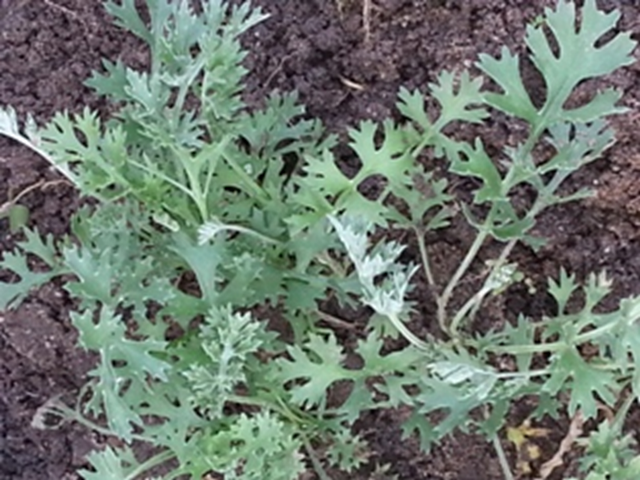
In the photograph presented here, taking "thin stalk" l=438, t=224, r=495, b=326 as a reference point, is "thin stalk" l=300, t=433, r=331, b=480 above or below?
below

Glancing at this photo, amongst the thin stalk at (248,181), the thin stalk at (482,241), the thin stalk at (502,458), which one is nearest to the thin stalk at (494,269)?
the thin stalk at (482,241)

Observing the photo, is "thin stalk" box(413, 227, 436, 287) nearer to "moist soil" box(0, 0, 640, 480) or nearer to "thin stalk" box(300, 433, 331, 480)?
"moist soil" box(0, 0, 640, 480)

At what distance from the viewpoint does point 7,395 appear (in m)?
1.77

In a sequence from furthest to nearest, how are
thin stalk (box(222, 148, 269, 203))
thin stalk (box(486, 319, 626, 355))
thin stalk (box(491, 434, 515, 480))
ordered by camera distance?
Answer: thin stalk (box(491, 434, 515, 480)), thin stalk (box(222, 148, 269, 203)), thin stalk (box(486, 319, 626, 355))

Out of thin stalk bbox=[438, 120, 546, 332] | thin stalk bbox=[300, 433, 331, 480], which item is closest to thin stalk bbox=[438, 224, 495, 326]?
thin stalk bbox=[438, 120, 546, 332]

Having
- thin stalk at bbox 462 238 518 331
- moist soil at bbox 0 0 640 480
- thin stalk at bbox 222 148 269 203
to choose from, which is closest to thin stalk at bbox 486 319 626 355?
thin stalk at bbox 462 238 518 331

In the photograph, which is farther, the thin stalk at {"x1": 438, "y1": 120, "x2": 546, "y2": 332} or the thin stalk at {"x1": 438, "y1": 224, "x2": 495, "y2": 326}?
the thin stalk at {"x1": 438, "y1": 224, "x2": 495, "y2": 326}

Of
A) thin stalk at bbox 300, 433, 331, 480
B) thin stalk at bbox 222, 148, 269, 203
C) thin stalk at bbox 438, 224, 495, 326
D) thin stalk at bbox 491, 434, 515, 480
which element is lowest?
thin stalk at bbox 300, 433, 331, 480

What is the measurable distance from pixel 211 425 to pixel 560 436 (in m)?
0.53

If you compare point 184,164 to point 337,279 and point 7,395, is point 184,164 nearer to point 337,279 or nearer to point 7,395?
point 337,279

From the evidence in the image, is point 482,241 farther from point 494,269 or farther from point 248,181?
point 248,181

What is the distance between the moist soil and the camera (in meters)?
1.61

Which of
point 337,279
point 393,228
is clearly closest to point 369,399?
point 337,279

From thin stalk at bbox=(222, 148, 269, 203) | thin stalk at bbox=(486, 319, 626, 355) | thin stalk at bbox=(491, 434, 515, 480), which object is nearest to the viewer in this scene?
thin stalk at bbox=(486, 319, 626, 355)
